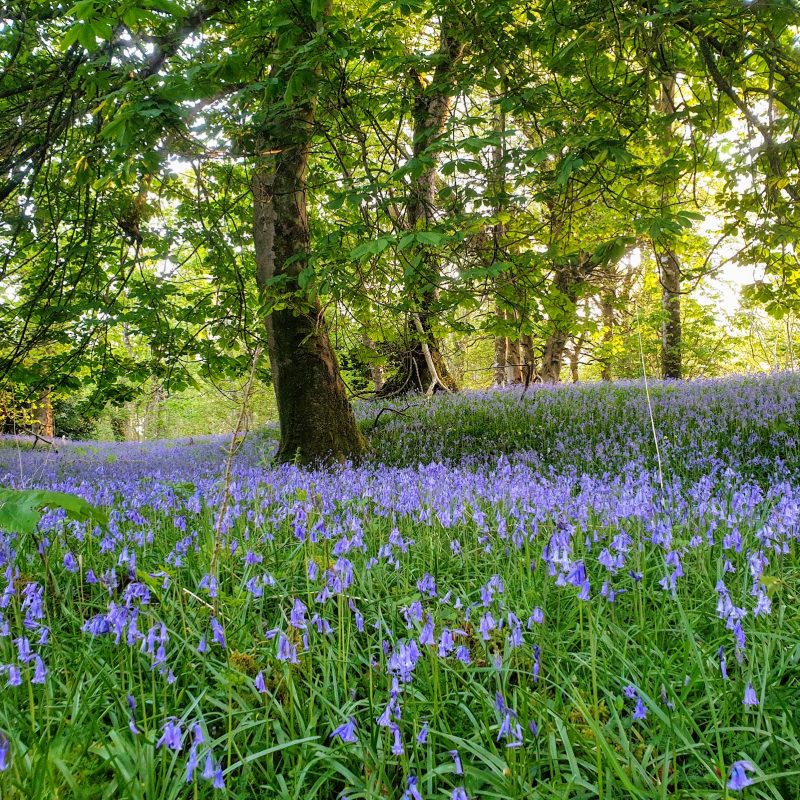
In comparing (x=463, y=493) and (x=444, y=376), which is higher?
(x=444, y=376)

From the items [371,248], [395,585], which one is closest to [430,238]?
[371,248]

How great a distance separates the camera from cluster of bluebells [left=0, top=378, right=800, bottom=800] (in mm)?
1736

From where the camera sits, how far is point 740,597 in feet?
8.12

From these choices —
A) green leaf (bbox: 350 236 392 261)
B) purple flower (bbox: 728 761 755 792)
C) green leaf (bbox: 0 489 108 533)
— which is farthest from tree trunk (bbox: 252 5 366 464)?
purple flower (bbox: 728 761 755 792)

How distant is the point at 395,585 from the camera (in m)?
3.01

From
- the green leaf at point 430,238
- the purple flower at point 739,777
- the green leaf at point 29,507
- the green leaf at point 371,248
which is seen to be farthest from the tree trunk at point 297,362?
the purple flower at point 739,777

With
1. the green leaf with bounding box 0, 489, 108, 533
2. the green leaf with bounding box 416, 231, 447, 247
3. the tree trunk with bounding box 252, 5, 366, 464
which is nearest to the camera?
the green leaf with bounding box 0, 489, 108, 533

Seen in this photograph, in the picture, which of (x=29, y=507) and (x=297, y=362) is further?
(x=297, y=362)

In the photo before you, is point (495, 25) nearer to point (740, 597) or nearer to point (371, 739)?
point (740, 597)

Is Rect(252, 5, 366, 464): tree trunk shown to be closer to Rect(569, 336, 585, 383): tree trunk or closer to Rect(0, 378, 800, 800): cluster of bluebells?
Rect(0, 378, 800, 800): cluster of bluebells

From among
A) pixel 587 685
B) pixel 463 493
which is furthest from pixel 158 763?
pixel 463 493

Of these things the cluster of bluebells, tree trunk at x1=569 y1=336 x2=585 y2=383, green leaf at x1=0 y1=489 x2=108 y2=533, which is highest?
tree trunk at x1=569 y1=336 x2=585 y2=383

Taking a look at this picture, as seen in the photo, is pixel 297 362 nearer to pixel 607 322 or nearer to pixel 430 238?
pixel 430 238

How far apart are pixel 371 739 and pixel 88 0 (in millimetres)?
3130
